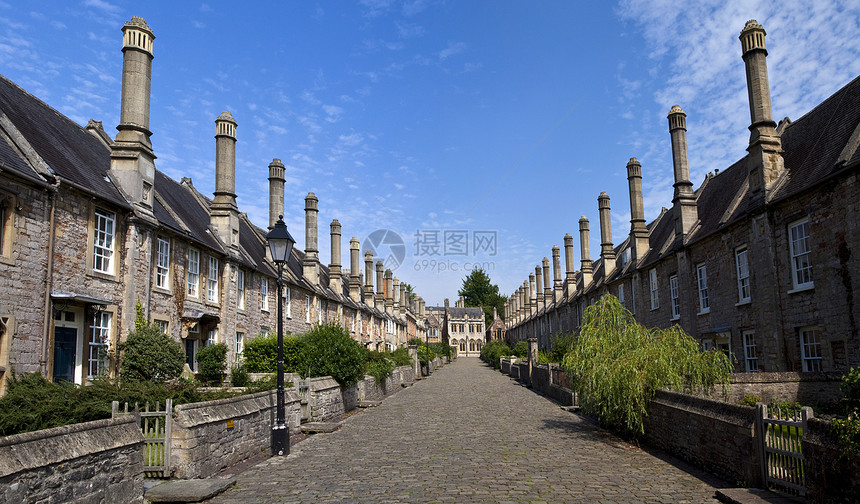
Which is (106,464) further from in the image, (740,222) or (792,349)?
(740,222)

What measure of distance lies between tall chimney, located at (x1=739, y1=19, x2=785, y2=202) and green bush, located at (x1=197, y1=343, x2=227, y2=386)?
18.7 m

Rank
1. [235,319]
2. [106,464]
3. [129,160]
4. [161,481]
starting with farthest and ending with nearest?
[235,319] → [129,160] → [161,481] → [106,464]

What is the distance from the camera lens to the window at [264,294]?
92.3 ft

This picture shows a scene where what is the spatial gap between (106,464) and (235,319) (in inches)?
684

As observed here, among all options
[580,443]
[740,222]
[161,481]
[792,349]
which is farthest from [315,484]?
[740,222]

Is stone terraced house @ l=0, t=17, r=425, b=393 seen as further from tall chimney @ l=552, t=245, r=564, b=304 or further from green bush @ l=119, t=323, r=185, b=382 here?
tall chimney @ l=552, t=245, r=564, b=304

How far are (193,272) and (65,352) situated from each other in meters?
7.10

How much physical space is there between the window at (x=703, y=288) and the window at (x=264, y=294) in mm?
19783

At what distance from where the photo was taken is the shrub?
19.9 m

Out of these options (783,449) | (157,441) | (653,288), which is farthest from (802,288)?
(157,441)

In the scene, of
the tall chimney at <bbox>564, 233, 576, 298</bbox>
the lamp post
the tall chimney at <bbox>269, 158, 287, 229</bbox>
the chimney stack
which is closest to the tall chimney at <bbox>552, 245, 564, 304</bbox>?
the tall chimney at <bbox>564, 233, 576, 298</bbox>

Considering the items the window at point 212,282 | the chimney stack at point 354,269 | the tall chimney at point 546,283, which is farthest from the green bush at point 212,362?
the tall chimney at point 546,283

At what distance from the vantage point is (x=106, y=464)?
284 inches

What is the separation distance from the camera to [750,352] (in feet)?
60.8
